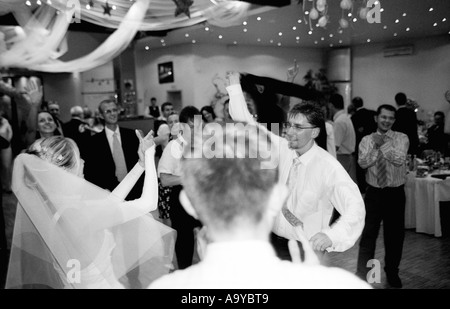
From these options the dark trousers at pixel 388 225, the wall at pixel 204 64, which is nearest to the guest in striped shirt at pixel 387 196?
the dark trousers at pixel 388 225

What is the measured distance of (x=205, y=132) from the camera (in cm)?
94

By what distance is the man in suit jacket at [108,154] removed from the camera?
10.4 ft

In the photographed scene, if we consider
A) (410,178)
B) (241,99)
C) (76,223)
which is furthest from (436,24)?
(76,223)

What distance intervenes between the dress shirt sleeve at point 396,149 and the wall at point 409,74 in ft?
23.1

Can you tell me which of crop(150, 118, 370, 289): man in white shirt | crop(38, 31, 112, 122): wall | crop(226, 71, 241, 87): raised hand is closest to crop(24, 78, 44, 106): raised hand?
crop(226, 71, 241, 87): raised hand

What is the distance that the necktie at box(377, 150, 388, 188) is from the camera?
303cm

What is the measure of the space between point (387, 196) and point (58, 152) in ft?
7.81

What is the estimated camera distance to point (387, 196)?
3047 mm

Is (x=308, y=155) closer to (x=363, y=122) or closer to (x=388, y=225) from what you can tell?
(x=388, y=225)

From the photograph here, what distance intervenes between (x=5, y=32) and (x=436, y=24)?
816 centimetres

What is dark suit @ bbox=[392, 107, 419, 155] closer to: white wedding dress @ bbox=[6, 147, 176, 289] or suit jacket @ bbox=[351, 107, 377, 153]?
suit jacket @ bbox=[351, 107, 377, 153]

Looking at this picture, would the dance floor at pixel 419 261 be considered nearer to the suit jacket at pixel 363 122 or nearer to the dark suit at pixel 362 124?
the dark suit at pixel 362 124
